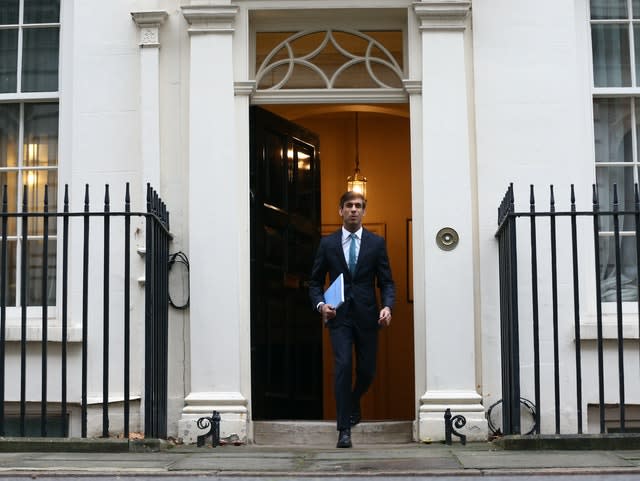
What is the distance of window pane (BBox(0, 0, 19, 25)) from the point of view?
9.89m

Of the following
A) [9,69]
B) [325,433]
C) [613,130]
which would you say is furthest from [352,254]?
[9,69]

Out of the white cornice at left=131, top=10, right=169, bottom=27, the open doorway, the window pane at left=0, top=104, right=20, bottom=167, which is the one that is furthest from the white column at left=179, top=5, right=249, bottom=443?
the open doorway

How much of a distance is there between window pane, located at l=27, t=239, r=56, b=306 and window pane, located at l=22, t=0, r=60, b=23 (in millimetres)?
1741

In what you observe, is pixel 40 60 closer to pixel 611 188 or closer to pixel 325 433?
pixel 325 433

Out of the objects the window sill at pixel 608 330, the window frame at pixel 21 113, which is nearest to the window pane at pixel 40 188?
the window frame at pixel 21 113

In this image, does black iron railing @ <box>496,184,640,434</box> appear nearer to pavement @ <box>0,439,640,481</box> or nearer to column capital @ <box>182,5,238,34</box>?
pavement @ <box>0,439,640,481</box>

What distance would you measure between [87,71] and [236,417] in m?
2.85

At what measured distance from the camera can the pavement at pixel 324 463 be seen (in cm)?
660

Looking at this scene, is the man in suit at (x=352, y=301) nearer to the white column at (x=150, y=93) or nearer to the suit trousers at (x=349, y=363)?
the suit trousers at (x=349, y=363)

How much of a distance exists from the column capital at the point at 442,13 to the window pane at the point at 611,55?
1084mm

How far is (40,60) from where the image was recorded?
9836mm

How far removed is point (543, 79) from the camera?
30.6 feet

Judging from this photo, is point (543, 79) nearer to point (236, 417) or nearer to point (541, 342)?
point (541, 342)

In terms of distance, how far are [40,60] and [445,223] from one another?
135 inches
